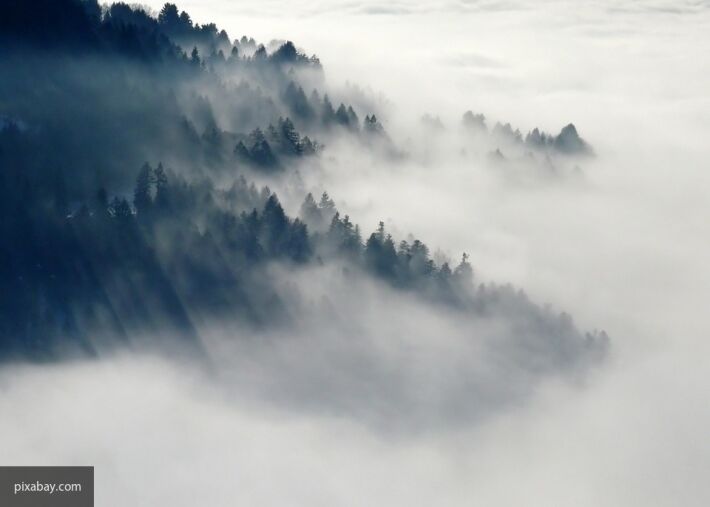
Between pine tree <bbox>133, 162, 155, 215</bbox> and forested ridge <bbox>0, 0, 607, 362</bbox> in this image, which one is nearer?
forested ridge <bbox>0, 0, 607, 362</bbox>

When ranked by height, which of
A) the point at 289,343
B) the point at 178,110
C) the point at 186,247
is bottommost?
the point at 289,343

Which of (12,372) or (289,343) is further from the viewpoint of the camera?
(289,343)

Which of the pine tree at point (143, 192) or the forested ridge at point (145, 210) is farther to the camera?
the pine tree at point (143, 192)

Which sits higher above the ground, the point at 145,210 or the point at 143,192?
the point at 143,192

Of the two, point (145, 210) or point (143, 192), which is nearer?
point (145, 210)

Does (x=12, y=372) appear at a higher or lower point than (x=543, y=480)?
higher

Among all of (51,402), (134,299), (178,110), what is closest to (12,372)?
(51,402)

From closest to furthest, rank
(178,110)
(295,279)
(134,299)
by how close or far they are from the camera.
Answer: (134,299) < (295,279) < (178,110)

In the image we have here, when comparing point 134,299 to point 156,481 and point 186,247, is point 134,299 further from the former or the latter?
point 156,481
